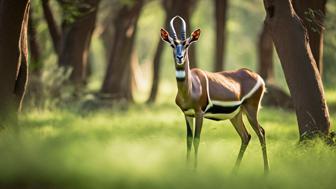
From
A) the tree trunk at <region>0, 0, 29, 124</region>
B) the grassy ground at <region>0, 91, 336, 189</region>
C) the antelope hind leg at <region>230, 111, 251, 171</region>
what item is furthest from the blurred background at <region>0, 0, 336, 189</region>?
the tree trunk at <region>0, 0, 29, 124</region>

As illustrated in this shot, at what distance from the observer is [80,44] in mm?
23391

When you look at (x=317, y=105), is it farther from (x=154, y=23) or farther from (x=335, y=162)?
(x=154, y=23)

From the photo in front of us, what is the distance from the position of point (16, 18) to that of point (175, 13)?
36.4 ft

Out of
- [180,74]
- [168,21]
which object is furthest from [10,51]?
[168,21]

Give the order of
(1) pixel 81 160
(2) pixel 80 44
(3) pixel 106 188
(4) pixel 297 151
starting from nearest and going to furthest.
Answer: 1. (3) pixel 106 188
2. (1) pixel 81 160
3. (4) pixel 297 151
4. (2) pixel 80 44

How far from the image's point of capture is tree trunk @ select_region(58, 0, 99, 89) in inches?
906

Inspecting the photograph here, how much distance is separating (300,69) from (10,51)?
4.88m

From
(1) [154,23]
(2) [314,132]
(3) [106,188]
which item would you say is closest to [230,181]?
(3) [106,188]

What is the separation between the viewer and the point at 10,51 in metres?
14.2

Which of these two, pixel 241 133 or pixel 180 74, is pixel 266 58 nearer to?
pixel 241 133

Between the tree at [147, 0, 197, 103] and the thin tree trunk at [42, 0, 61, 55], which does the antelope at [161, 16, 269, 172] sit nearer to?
the tree at [147, 0, 197, 103]

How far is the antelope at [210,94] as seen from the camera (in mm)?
12000

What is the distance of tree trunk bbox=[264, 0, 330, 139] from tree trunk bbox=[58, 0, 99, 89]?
924 cm

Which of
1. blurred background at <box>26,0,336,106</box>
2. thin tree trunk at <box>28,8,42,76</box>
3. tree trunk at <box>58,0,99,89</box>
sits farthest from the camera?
thin tree trunk at <box>28,8,42,76</box>
